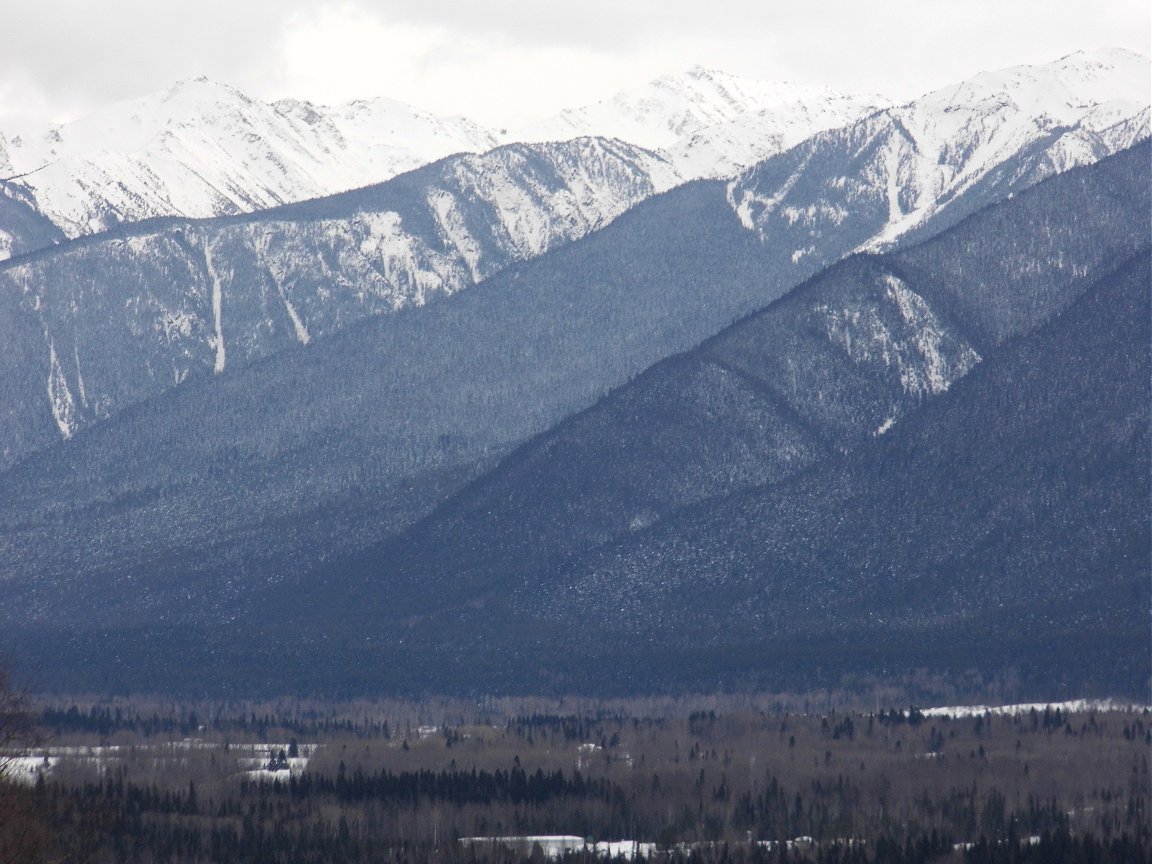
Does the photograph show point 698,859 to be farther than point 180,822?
No

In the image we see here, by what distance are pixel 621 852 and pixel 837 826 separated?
1838 cm

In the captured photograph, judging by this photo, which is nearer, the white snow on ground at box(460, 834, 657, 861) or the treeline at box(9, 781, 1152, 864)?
the treeline at box(9, 781, 1152, 864)

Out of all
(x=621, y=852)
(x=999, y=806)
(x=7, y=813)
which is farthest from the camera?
(x=999, y=806)

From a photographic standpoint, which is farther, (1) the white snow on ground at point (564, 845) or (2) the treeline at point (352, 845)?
(1) the white snow on ground at point (564, 845)

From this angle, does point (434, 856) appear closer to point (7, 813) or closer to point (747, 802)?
point (747, 802)

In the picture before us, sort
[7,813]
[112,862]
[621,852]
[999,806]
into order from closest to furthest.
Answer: [7,813]
[112,862]
[621,852]
[999,806]

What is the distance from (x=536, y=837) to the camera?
18225 cm

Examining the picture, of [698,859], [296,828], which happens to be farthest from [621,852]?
[296,828]

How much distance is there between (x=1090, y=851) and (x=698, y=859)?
24.7m

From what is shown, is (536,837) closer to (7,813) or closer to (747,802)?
(747,802)

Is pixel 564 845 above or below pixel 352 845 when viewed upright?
below

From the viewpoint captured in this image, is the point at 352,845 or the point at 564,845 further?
the point at 564,845

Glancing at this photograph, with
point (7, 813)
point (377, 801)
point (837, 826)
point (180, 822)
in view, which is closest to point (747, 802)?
point (837, 826)

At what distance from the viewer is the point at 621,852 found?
572 feet
